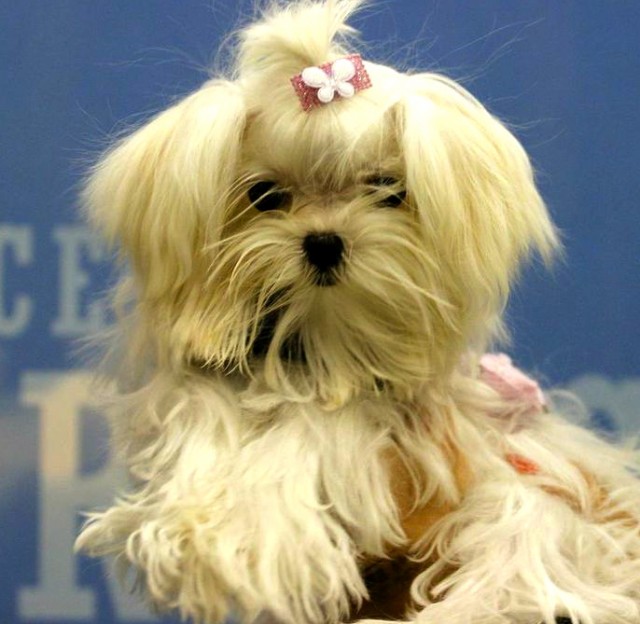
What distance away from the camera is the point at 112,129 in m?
1.36

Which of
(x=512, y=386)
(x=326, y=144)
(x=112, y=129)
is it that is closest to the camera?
(x=326, y=144)

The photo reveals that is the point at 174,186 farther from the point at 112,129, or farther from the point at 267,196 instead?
the point at 112,129

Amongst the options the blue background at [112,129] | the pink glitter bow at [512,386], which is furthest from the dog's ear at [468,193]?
the blue background at [112,129]

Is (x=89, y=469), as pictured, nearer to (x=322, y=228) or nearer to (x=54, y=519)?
(x=54, y=519)

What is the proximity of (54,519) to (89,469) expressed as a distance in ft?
0.24

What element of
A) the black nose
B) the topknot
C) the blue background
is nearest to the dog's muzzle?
the black nose

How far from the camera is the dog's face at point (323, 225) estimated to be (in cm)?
81

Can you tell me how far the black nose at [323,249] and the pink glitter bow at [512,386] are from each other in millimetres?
221

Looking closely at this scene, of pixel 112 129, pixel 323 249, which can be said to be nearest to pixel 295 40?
pixel 323 249

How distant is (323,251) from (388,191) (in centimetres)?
7

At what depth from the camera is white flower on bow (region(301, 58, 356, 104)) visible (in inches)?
31.5

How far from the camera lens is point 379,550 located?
0.82 metres

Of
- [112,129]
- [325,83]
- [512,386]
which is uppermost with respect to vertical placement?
[325,83]

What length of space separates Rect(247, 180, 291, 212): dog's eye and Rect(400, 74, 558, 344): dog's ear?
0.09 meters
